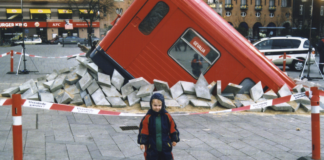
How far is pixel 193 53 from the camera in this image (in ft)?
25.9

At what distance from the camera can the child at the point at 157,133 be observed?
337 centimetres

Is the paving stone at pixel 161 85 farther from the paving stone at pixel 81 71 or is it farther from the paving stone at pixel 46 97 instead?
the paving stone at pixel 46 97

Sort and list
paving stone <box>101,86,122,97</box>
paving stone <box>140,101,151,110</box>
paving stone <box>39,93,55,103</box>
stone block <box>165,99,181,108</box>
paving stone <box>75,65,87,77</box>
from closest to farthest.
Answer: paving stone <box>140,101,151,110</box>, stone block <box>165,99,181,108</box>, paving stone <box>39,93,55,103</box>, paving stone <box>101,86,122,97</box>, paving stone <box>75,65,87,77</box>

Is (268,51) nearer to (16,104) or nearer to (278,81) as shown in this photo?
(278,81)

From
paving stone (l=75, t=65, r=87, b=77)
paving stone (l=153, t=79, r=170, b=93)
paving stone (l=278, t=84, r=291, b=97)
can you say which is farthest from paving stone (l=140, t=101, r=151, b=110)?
paving stone (l=278, t=84, r=291, b=97)

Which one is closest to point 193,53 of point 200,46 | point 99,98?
point 200,46

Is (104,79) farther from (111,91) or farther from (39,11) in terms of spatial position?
Result: (39,11)

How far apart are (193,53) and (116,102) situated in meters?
2.20

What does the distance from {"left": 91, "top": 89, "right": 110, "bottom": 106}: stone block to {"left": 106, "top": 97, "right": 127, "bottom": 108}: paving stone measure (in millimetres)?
92

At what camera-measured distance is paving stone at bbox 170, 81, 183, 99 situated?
7.43 meters

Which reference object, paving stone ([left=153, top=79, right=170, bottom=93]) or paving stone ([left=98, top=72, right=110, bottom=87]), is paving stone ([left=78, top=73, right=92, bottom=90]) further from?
paving stone ([left=153, top=79, right=170, bottom=93])

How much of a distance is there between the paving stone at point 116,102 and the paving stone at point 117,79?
46 centimetres

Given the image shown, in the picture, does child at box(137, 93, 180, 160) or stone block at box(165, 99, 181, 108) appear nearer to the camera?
child at box(137, 93, 180, 160)

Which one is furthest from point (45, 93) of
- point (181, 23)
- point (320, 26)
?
point (320, 26)
